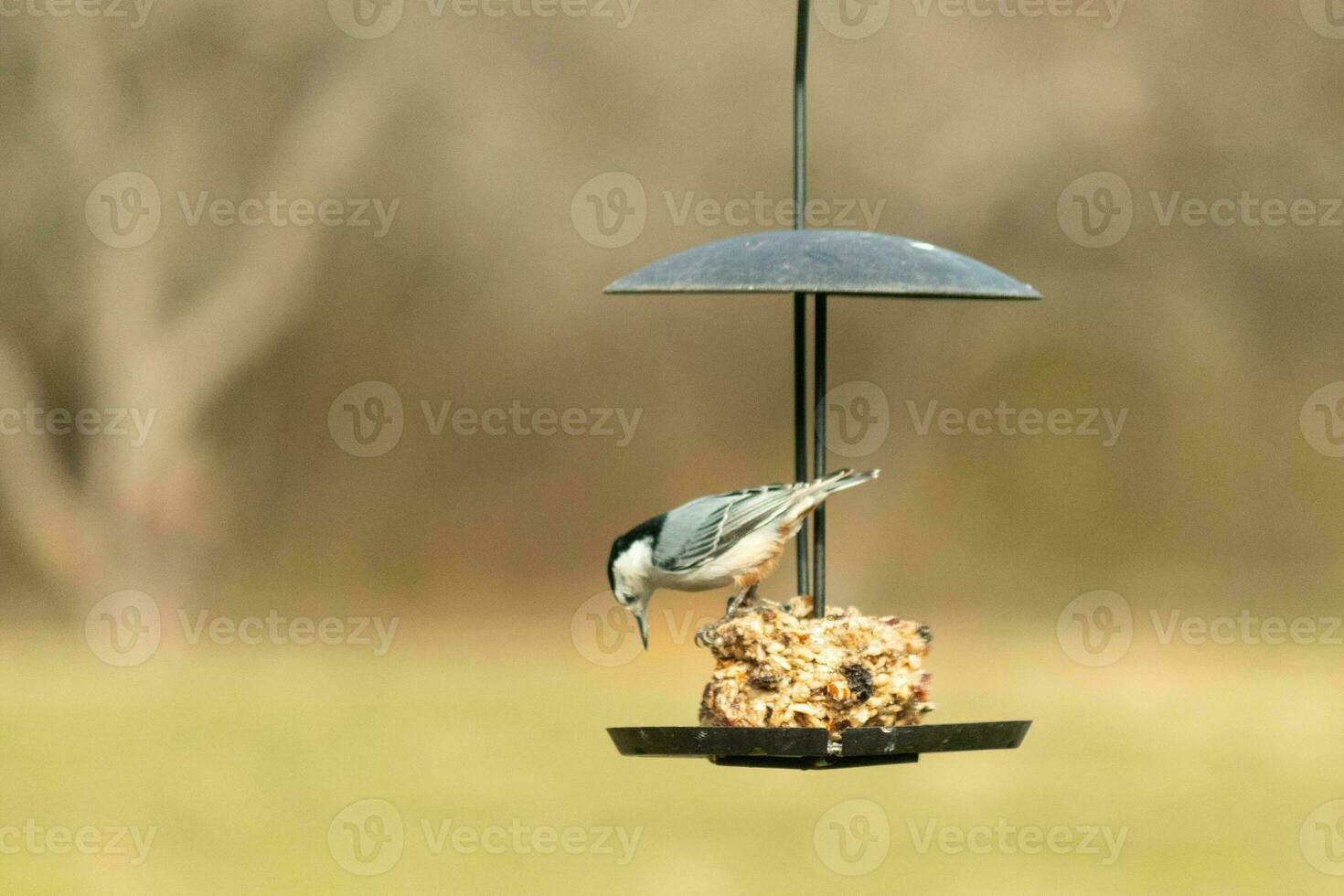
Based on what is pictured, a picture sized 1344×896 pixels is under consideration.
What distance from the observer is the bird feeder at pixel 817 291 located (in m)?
3.31

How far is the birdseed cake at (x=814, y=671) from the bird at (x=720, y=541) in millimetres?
118

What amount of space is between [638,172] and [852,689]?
9241 millimetres

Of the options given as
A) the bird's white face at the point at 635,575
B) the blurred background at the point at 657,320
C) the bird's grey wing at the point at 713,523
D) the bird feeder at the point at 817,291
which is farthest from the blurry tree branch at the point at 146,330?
the bird feeder at the point at 817,291

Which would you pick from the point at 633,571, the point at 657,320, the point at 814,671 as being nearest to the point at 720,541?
the point at 633,571

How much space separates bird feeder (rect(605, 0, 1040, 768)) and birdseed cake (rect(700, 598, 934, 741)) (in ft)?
0.26

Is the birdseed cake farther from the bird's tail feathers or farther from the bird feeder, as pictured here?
the bird's tail feathers

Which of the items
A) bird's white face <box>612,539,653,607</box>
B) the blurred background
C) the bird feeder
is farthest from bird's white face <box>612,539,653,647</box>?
the blurred background

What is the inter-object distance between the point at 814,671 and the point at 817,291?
2.59 ft

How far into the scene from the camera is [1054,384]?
12.1m

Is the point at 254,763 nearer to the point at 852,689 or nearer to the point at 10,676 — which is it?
the point at 10,676

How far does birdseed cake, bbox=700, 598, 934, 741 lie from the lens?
3584 millimetres

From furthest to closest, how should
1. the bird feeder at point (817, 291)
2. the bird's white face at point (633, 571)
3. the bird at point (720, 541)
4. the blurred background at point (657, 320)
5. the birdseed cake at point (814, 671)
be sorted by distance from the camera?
the blurred background at point (657, 320) < the bird's white face at point (633, 571) < the bird at point (720, 541) < the birdseed cake at point (814, 671) < the bird feeder at point (817, 291)

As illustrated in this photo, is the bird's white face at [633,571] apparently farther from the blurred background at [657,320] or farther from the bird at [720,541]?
the blurred background at [657,320]

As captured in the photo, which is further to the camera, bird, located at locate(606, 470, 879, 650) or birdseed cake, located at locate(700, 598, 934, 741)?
bird, located at locate(606, 470, 879, 650)
